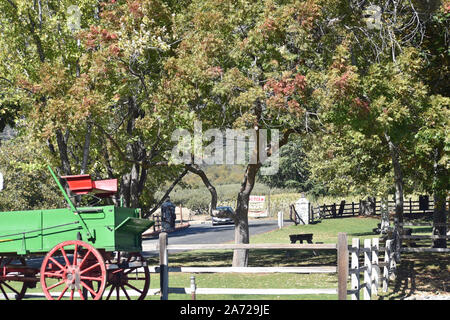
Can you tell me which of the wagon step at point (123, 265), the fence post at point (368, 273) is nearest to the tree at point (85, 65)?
the wagon step at point (123, 265)

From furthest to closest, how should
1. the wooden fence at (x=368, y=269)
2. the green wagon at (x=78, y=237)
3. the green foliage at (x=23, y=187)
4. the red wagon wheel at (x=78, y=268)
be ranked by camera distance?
the green foliage at (x=23, y=187) → the wooden fence at (x=368, y=269) → the green wagon at (x=78, y=237) → the red wagon wheel at (x=78, y=268)

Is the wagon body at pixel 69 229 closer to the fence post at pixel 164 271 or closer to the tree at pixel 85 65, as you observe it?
the fence post at pixel 164 271

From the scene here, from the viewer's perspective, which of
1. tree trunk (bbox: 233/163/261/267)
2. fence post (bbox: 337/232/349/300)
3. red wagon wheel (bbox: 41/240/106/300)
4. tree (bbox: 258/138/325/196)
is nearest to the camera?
fence post (bbox: 337/232/349/300)

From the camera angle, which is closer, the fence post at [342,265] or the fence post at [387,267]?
the fence post at [342,265]

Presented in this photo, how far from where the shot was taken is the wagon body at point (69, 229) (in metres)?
12.6

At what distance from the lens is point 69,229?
1277cm

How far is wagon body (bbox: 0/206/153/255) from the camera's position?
12.6 metres

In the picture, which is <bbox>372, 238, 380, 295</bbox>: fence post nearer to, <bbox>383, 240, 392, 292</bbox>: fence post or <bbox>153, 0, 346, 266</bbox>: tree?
<bbox>383, 240, 392, 292</bbox>: fence post

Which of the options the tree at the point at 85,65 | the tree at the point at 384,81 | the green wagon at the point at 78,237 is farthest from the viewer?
the tree at the point at 85,65

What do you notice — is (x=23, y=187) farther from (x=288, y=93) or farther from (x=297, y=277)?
(x=288, y=93)

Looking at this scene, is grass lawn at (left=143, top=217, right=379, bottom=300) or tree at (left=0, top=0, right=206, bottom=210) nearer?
grass lawn at (left=143, top=217, right=379, bottom=300)

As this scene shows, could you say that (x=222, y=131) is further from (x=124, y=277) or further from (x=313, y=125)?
(x=124, y=277)

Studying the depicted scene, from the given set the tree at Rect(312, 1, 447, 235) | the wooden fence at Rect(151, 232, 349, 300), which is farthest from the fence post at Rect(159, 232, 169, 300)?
the tree at Rect(312, 1, 447, 235)

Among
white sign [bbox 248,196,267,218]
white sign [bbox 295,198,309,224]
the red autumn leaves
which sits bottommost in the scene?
white sign [bbox 248,196,267,218]
